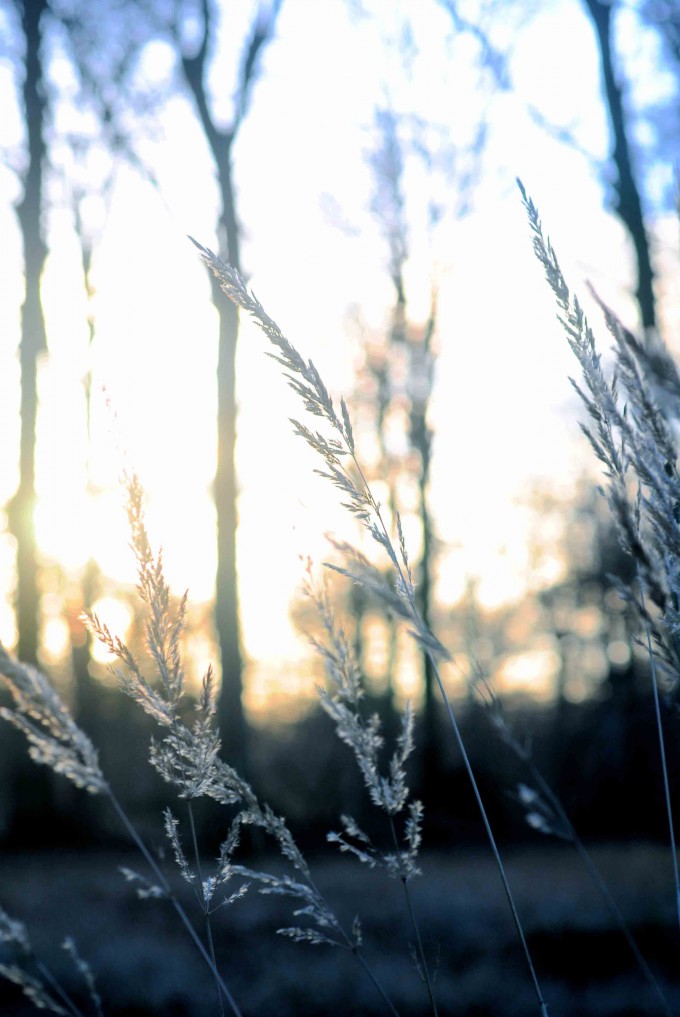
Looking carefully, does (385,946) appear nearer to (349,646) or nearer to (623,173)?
(349,646)

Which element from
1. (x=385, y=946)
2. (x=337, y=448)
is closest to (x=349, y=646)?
(x=337, y=448)

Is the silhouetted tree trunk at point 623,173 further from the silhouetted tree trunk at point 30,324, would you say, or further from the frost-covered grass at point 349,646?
the silhouetted tree trunk at point 30,324

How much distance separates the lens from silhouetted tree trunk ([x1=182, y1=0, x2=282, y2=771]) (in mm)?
9047

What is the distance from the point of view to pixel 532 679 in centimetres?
2570

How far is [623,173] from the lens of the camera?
21.4 ft

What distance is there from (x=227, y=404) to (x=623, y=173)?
4.24m

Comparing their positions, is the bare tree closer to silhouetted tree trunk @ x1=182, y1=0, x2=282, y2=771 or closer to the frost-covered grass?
silhouetted tree trunk @ x1=182, y1=0, x2=282, y2=771

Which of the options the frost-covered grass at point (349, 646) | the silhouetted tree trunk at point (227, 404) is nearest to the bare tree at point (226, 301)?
the silhouetted tree trunk at point (227, 404)

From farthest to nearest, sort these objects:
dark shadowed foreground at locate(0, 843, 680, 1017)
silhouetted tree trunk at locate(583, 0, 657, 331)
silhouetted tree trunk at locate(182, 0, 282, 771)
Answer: silhouetted tree trunk at locate(182, 0, 282, 771)
silhouetted tree trunk at locate(583, 0, 657, 331)
dark shadowed foreground at locate(0, 843, 680, 1017)

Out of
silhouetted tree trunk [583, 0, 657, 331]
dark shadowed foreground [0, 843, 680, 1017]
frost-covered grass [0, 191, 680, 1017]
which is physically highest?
silhouetted tree trunk [583, 0, 657, 331]

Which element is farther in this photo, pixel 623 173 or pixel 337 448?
pixel 623 173

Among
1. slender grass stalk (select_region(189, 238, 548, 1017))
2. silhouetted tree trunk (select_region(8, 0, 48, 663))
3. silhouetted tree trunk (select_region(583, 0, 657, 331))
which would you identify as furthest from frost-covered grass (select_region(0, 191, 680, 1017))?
silhouetted tree trunk (select_region(8, 0, 48, 663))

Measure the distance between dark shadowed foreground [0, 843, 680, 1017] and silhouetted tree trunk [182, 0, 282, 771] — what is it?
1996 mm

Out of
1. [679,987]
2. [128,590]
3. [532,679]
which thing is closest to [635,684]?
[679,987]
